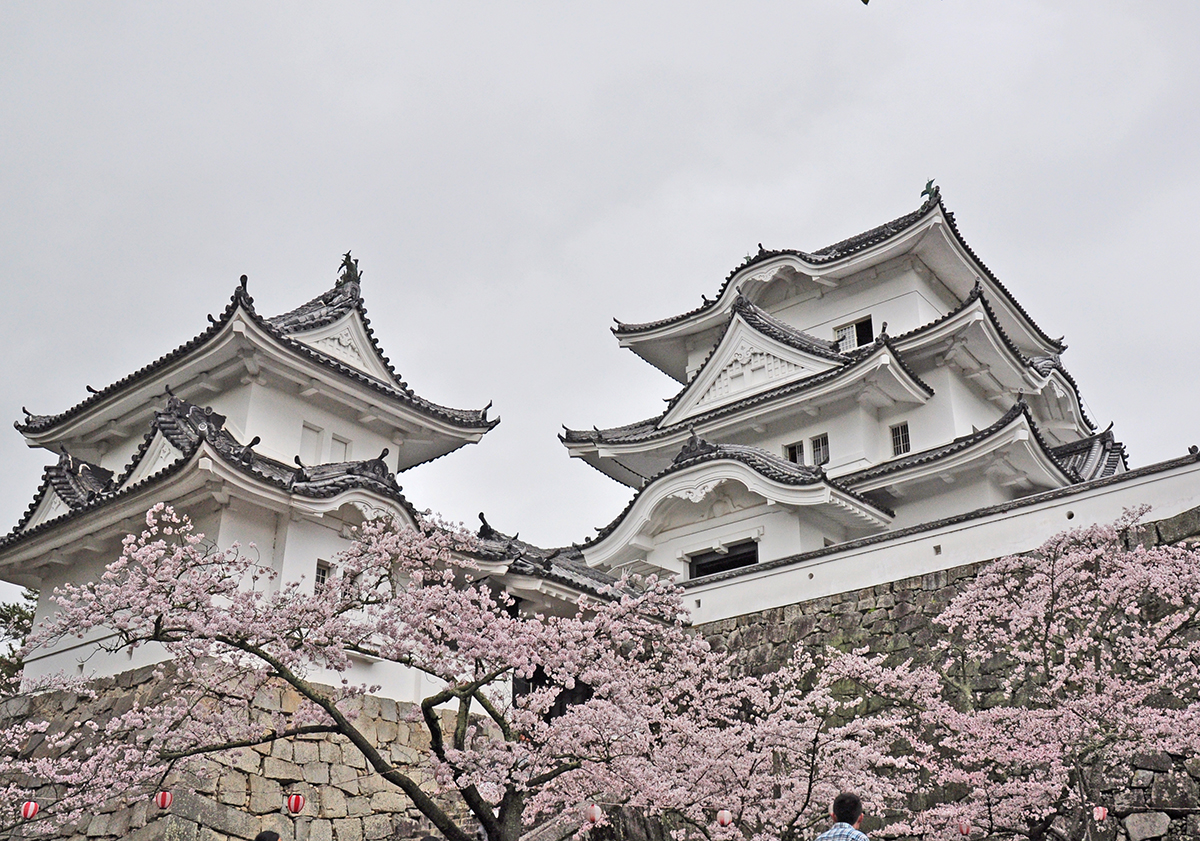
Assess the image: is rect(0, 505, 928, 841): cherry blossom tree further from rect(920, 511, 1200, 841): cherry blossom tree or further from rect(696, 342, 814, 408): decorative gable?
rect(696, 342, 814, 408): decorative gable

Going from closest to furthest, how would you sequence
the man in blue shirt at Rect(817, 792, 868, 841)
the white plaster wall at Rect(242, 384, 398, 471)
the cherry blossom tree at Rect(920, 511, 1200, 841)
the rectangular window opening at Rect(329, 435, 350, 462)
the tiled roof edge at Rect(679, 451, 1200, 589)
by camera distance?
the man in blue shirt at Rect(817, 792, 868, 841), the cherry blossom tree at Rect(920, 511, 1200, 841), the tiled roof edge at Rect(679, 451, 1200, 589), the white plaster wall at Rect(242, 384, 398, 471), the rectangular window opening at Rect(329, 435, 350, 462)

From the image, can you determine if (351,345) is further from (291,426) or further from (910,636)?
(910,636)

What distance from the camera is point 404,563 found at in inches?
391

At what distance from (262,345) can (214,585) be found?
6.19 meters

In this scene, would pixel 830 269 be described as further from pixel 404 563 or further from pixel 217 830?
pixel 217 830

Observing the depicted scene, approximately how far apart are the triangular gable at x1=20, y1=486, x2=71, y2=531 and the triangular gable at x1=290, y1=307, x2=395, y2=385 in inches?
164

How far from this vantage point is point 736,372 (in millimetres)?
19250

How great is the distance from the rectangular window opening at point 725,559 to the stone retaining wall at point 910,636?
7.88 ft

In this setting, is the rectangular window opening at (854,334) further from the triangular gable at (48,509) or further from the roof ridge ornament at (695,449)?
the triangular gable at (48,509)

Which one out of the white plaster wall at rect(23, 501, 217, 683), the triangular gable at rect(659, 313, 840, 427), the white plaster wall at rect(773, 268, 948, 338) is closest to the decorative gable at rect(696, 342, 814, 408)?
the triangular gable at rect(659, 313, 840, 427)

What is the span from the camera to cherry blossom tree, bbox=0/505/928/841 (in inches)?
330

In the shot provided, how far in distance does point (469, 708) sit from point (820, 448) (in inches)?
391

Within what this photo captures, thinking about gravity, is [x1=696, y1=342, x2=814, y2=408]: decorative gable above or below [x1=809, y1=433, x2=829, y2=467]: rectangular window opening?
above

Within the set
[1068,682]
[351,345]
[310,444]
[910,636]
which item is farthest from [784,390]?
[1068,682]
